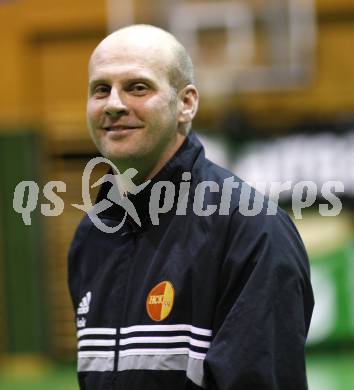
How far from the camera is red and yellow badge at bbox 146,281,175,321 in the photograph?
2.65 metres

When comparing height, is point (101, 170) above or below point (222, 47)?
below

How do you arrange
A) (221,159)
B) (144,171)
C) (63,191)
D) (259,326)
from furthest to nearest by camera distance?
(63,191) < (221,159) < (144,171) < (259,326)

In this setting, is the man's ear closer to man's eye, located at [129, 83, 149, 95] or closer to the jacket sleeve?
man's eye, located at [129, 83, 149, 95]

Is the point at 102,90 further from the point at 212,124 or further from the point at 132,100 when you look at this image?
the point at 212,124

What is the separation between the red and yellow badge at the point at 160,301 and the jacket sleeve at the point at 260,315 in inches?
6.0

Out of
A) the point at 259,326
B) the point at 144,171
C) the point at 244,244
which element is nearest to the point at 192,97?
the point at 144,171

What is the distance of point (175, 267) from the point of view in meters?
2.68

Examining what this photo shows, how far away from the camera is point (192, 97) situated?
9.39ft

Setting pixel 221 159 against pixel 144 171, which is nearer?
pixel 144 171

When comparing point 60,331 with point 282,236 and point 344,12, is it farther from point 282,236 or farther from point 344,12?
point 282,236

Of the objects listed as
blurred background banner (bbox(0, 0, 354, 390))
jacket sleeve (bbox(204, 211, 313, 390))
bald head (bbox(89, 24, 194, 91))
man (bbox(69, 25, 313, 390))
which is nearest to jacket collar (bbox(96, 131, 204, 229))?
man (bbox(69, 25, 313, 390))

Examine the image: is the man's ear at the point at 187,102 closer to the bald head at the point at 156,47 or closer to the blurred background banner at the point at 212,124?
the bald head at the point at 156,47

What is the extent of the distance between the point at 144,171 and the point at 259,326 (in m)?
0.63

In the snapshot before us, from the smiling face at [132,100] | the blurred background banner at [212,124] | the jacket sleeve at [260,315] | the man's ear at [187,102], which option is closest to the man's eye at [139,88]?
the smiling face at [132,100]
